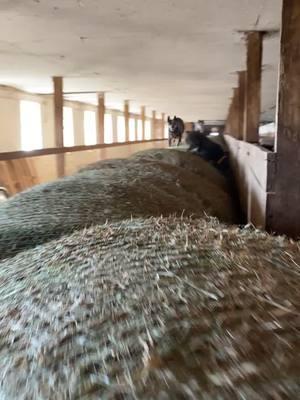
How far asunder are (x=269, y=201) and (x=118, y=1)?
1442 mm

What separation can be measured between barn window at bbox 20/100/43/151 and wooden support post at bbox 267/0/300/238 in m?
5.71

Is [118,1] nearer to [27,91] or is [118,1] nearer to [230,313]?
[230,313]

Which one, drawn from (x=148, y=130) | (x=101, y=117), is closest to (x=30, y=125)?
(x=101, y=117)

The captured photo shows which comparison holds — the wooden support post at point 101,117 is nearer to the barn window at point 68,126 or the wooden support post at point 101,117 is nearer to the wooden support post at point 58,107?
the barn window at point 68,126

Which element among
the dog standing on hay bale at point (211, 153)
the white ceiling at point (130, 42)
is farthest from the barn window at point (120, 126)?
the dog standing on hay bale at point (211, 153)

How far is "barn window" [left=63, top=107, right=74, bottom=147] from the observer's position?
8.73 metres

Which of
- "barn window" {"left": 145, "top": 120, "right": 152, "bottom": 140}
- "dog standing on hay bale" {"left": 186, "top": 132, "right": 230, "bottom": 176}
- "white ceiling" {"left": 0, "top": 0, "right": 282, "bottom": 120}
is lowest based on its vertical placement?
"dog standing on hay bale" {"left": 186, "top": 132, "right": 230, "bottom": 176}

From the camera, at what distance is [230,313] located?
2.26 feet

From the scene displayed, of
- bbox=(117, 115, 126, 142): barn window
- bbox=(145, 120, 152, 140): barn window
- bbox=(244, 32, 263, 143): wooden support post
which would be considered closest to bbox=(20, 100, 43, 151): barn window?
bbox=(244, 32, 263, 143): wooden support post

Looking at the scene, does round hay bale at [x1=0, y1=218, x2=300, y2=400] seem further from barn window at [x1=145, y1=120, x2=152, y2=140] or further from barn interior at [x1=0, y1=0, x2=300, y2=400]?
barn window at [x1=145, y1=120, x2=152, y2=140]

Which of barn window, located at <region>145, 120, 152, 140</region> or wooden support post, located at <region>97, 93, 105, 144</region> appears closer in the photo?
wooden support post, located at <region>97, 93, 105, 144</region>

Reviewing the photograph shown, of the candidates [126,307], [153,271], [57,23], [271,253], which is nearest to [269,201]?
[271,253]

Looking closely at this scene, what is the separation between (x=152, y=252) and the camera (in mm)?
982

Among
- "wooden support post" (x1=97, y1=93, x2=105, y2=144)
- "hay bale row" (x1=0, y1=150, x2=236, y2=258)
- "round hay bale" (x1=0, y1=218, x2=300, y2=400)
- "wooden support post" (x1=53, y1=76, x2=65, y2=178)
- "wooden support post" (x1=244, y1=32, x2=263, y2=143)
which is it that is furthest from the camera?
"wooden support post" (x1=97, y1=93, x2=105, y2=144)
